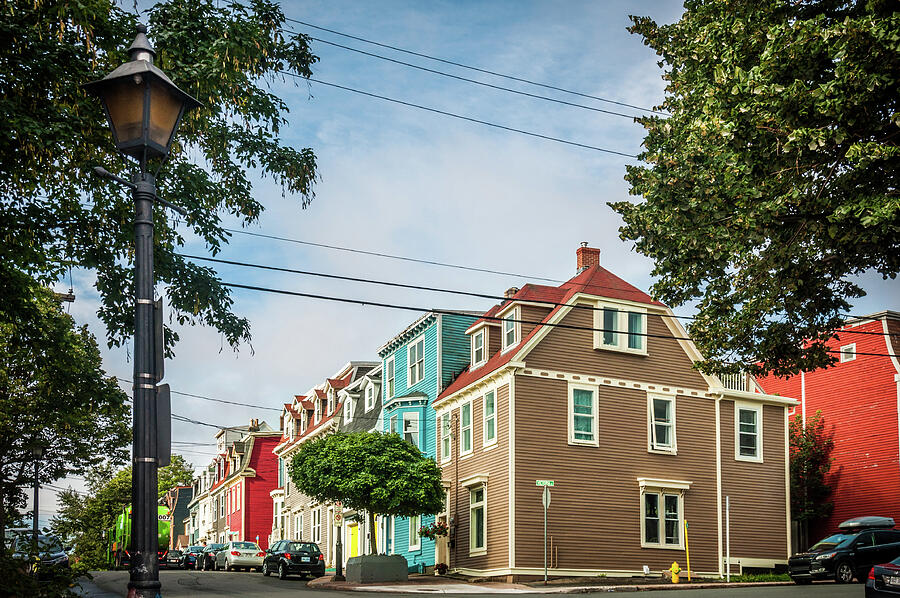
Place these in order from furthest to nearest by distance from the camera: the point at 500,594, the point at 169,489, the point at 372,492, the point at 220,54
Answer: the point at 169,489, the point at 372,492, the point at 500,594, the point at 220,54

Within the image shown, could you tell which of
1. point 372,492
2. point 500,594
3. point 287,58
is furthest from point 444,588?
point 287,58

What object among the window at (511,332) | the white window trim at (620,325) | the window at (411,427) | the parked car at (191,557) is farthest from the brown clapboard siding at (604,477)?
the parked car at (191,557)

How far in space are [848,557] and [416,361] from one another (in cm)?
2008

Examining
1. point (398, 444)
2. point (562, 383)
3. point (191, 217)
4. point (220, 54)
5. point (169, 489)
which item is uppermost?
point (220, 54)

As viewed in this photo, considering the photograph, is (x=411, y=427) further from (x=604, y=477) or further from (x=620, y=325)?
(x=620, y=325)

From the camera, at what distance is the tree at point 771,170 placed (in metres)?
14.5

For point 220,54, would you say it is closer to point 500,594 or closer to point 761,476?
point 500,594

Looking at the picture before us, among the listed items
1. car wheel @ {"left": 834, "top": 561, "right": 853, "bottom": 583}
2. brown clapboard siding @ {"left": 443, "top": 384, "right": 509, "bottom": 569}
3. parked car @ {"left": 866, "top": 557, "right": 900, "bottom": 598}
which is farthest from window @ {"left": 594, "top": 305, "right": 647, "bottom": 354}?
parked car @ {"left": 866, "top": 557, "right": 900, "bottom": 598}

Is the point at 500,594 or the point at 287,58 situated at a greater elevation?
the point at 287,58

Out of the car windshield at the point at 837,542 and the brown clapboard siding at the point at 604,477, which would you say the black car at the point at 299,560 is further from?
the car windshield at the point at 837,542

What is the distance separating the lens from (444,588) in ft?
97.7

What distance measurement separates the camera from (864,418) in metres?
41.5

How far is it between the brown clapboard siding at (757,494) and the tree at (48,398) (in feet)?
76.3

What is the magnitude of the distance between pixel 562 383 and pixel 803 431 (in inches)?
565
